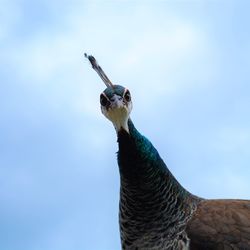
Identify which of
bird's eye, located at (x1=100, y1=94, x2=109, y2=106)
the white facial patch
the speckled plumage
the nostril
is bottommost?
the speckled plumage

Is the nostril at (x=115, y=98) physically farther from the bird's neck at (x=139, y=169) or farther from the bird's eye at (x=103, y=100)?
the bird's neck at (x=139, y=169)

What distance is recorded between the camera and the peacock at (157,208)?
1384cm

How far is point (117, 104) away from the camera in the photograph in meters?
13.6

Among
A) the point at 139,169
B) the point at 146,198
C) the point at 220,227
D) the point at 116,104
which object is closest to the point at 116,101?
the point at 116,104

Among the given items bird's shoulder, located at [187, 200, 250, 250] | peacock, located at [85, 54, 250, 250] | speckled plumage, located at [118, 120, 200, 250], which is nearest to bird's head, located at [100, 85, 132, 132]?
peacock, located at [85, 54, 250, 250]

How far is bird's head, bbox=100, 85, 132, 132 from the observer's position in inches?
538

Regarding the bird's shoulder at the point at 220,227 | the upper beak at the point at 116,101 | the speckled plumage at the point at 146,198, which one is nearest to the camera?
the upper beak at the point at 116,101

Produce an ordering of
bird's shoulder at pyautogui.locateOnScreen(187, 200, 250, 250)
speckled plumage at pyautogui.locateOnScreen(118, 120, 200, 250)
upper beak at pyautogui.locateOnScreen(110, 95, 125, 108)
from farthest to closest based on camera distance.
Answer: speckled plumage at pyautogui.locateOnScreen(118, 120, 200, 250) → bird's shoulder at pyautogui.locateOnScreen(187, 200, 250, 250) → upper beak at pyautogui.locateOnScreen(110, 95, 125, 108)

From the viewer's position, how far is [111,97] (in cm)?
1368

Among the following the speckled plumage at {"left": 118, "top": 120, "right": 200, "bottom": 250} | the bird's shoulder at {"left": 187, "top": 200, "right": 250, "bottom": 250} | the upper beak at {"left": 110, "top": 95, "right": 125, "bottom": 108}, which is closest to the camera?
the upper beak at {"left": 110, "top": 95, "right": 125, "bottom": 108}

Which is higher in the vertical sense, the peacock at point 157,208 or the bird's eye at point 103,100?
the bird's eye at point 103,100

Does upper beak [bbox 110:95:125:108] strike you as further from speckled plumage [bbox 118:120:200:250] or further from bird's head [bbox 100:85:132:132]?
speckled plumage [bbox 118:120:200:250]

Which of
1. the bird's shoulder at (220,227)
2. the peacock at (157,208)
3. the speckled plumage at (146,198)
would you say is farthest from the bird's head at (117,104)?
the bird's shoulder at (220,227)

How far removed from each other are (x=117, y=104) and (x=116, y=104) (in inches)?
0.5
